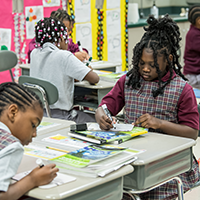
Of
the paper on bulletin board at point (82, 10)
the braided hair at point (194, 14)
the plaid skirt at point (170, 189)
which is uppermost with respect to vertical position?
the paper on bulletin board at point (82, 10)

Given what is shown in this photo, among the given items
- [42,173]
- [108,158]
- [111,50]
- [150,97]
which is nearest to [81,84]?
[150,97]

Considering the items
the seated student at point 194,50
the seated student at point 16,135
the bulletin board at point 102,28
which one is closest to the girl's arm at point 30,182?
the seated student at point 16,135

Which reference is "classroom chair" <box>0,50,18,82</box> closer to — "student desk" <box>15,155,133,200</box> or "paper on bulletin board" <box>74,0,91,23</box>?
"paper on bulletin board" <box>74,0,91,23</box>

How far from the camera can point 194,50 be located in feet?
13.1

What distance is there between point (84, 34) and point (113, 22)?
25.4 inches

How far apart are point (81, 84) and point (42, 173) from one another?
70.9 inches

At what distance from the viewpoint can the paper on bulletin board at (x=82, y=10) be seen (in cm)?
499

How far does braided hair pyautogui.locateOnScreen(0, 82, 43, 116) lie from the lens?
1.05 metres

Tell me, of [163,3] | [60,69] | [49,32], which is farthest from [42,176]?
[163,3]

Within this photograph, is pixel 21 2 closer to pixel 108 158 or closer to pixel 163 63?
pixel 163 63

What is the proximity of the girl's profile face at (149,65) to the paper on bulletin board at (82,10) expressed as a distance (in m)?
3.55

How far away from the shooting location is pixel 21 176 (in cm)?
104

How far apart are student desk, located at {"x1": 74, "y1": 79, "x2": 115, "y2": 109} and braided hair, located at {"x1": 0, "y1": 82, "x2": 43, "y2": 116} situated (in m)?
1.53

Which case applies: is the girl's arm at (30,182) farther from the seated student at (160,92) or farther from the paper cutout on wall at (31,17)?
the paper cutout on wall at (31,17)
